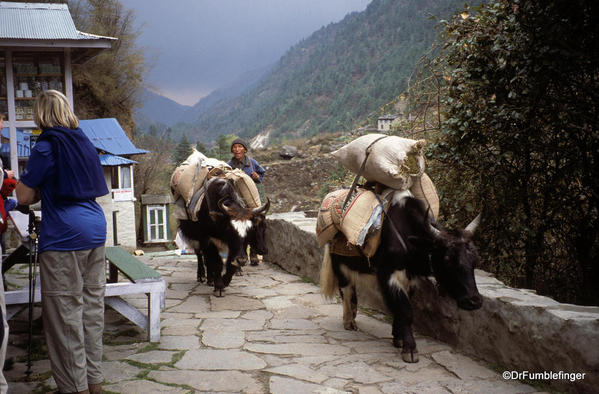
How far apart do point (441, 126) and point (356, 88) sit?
55162mm

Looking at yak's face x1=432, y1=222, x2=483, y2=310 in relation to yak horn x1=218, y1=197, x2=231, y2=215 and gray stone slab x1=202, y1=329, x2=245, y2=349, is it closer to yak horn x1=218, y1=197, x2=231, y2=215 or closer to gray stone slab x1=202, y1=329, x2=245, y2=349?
gray stone slab x1=202, y1=329, x2=245, y2=349

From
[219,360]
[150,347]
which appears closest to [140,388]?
[219,360]

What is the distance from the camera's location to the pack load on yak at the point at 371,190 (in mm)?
4228

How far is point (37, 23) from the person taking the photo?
1030cm

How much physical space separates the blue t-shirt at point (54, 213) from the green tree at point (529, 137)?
11.7 ft

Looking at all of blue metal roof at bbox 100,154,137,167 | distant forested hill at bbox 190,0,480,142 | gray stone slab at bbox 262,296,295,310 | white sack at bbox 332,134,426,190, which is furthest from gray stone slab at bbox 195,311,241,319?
distant forested hill at bbox 190,0,480,142

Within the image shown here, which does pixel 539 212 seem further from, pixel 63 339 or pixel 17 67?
pixel 17 67

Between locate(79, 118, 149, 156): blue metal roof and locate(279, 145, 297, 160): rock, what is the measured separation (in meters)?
19.0

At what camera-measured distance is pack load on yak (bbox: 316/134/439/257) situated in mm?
4228

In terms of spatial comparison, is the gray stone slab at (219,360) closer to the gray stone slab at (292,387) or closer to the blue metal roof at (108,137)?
the gray stone slab at (292,387)

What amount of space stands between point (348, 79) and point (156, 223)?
55.1 metres

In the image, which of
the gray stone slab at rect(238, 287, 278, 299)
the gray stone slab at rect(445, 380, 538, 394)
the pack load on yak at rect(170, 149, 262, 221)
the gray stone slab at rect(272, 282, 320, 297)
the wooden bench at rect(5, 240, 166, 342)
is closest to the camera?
the gray stone slab at rect(445, 380, 538, 394)

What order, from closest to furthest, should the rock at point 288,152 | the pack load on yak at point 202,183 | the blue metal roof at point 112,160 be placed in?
the pack load on yak at point 202,183 → the blue metal roof at point 112,160 → the rock at point 288,152

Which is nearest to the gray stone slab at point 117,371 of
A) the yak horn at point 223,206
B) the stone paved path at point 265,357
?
the stone paved path at point 265,357
